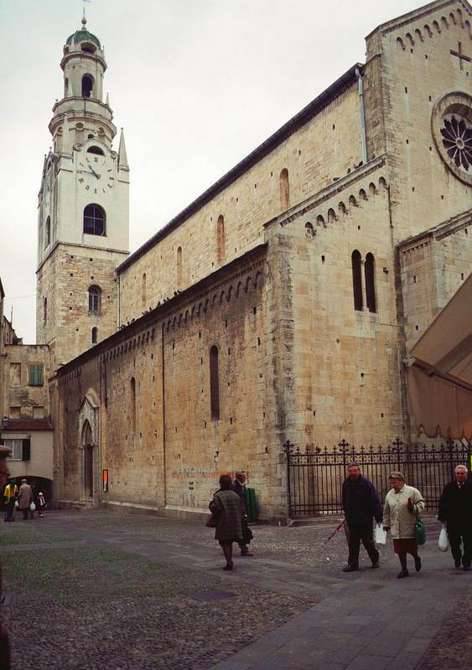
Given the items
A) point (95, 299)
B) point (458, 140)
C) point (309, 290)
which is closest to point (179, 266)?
point (95, 299)

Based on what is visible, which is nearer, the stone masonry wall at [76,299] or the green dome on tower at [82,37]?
the stone masonry wall at [76,299]

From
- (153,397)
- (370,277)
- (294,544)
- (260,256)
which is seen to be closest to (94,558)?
(294,544)

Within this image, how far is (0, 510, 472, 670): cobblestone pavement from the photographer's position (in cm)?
625

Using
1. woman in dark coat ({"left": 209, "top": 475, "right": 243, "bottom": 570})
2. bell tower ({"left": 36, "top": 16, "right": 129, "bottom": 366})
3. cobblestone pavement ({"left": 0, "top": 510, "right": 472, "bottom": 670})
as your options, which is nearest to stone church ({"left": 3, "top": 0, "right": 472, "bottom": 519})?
woman in dark coat ({"left": 209, "top": 475, "right": 243, "bottom": 570})

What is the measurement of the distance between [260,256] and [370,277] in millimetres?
3686

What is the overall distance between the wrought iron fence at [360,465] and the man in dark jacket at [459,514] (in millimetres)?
6801

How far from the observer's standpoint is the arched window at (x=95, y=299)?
43.0 metres

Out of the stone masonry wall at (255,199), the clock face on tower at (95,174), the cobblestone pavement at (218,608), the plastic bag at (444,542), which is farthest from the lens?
the clock face on tower at (95,174)

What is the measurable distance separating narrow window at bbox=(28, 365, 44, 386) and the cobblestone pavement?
29.5m

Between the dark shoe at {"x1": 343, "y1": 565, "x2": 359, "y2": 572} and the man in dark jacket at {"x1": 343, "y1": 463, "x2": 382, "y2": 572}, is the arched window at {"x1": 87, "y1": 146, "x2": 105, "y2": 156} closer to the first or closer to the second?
the man in dark jacket at {"x1": 343, "y1": 463, "x2": 382, "y2": 572}

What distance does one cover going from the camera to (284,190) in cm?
2683

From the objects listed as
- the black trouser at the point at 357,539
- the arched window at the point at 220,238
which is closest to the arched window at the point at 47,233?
the arched window at the point at 220,238

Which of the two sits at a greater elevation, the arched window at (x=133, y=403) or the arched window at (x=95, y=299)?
the arched window at (x=95, y=299)

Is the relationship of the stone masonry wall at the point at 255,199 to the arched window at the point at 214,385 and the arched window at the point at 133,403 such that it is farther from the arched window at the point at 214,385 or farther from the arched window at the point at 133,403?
the arched window at the point at 214,385
